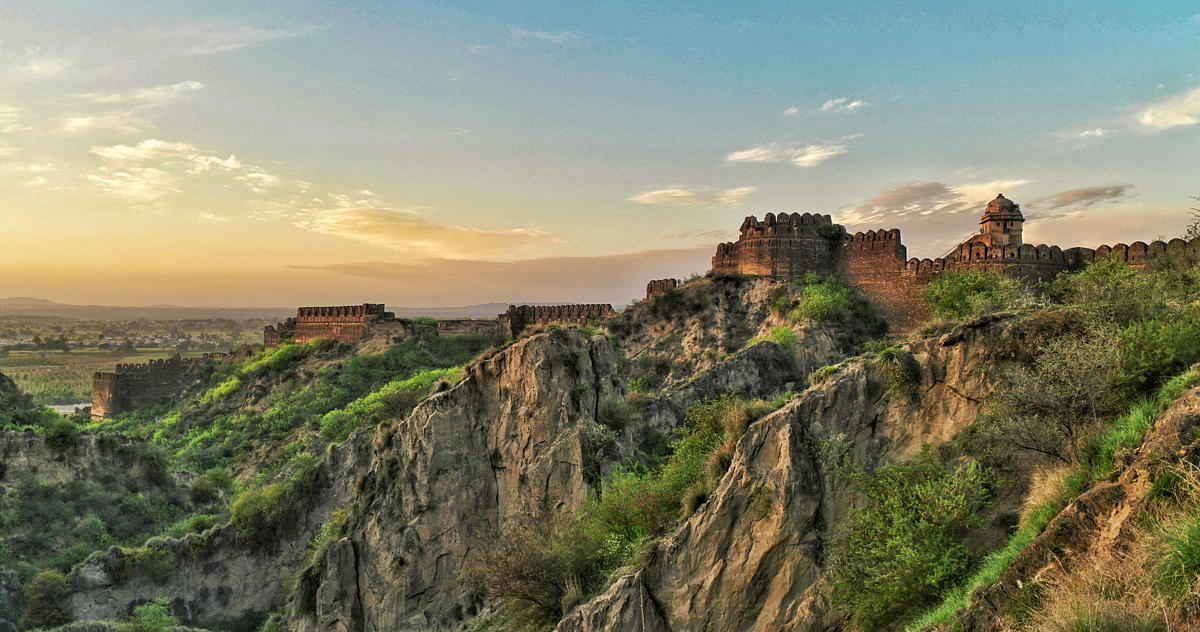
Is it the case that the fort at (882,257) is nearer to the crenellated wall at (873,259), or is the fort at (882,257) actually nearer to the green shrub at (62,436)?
the crenellated wall at (873,259)

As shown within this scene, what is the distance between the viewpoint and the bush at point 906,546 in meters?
10.9

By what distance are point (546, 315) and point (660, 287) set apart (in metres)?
12.1

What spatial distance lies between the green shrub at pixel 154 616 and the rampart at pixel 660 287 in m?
30.8

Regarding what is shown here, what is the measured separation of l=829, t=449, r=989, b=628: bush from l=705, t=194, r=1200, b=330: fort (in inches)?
1061

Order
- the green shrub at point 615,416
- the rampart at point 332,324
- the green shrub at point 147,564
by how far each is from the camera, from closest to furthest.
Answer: the green shrub at point 615,416
the green shrub at point 147,564
the rampart at point 332,324

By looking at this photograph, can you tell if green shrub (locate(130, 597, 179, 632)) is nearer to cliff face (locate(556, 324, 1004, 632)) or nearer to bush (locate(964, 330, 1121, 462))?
cliff face (locate(556, 324, 1004, 632))

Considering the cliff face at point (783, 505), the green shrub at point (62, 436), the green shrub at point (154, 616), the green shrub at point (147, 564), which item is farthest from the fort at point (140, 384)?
the cliff face at point (783, 505)

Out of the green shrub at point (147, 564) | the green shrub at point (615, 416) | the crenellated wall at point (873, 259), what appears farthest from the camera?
the crenellated wall at point (873, 259)

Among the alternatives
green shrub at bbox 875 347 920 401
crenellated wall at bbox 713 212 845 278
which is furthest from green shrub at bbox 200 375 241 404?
green shrub at bbox 875 347 920 401

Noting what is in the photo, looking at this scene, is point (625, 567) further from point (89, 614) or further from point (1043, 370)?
point (89, 614)

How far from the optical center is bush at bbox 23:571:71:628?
2830 cm

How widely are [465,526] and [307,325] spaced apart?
49.9 metres

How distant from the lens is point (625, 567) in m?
15.0

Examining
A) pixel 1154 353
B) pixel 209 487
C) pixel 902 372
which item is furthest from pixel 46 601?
pixel 1154 353
